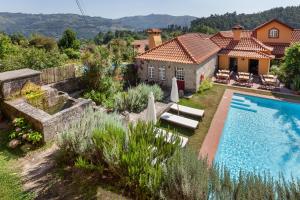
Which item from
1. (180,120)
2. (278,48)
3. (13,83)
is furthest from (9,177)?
(278,48)

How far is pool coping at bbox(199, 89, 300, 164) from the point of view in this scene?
12767 millimetres

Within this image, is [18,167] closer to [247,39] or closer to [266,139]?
[266,139]

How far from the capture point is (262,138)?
14703 millimetres

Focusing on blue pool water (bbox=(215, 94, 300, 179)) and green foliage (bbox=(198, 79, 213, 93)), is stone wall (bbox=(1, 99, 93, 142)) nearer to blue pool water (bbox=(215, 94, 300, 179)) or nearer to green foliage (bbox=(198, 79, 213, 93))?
blue pool water (bbox=(215, 94, 300, 179))

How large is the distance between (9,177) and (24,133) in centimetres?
279

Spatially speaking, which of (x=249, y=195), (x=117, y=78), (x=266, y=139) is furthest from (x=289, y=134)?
(x=117, y=78)

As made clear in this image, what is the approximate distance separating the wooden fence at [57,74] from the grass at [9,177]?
9.26 meters

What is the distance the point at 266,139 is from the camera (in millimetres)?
14578

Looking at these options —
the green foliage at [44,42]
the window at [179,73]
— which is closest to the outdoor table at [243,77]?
the window at [179,73]

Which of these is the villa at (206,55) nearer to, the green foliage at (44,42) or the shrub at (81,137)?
the shrub at (81,137)

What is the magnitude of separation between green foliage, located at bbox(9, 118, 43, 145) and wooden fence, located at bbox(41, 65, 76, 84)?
8.68m

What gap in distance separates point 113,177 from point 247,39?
28.0 metres

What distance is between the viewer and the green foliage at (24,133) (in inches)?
420

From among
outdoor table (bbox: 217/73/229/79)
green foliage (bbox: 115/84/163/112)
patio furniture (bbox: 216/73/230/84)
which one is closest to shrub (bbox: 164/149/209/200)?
green foliage (bbox: 115/84/163/112)
